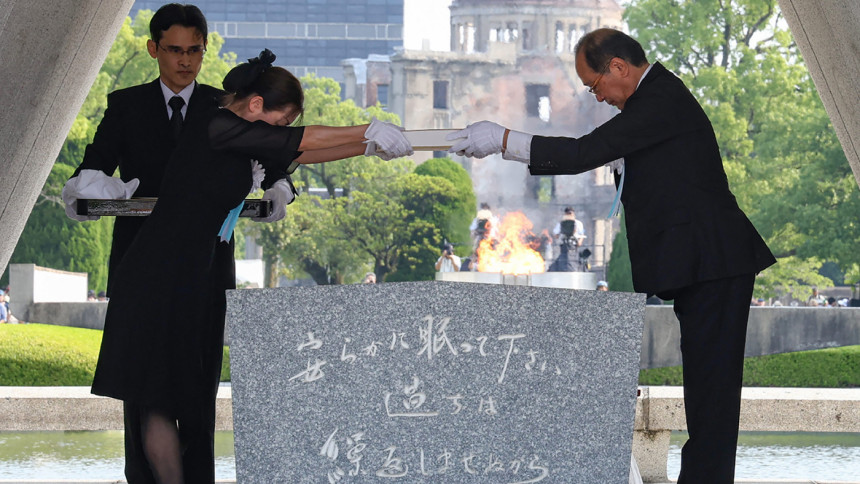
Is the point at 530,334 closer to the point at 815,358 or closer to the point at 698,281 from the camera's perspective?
the point at 698,281

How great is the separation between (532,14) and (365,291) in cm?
5996

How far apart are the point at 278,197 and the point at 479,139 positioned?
2.87 ft

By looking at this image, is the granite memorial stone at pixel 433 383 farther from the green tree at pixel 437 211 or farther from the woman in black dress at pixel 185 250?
the green tree at pixel 437 211

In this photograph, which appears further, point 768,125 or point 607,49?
point 768,125

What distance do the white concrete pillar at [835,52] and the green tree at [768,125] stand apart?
18356 mm

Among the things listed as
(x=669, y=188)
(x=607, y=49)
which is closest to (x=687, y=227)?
(x=669, y=188)

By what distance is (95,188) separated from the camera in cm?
439

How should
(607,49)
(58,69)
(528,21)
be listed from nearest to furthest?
(607,49) < (58,69) < (528,21)

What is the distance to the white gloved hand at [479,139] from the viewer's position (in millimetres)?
4070

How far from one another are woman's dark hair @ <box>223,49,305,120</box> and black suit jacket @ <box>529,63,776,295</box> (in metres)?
0.86

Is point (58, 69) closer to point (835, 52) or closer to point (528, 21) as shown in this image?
point (835, 52)

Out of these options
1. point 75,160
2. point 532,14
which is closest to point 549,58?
point 532,14

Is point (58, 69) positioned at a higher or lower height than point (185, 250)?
higher

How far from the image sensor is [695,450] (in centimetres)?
402
